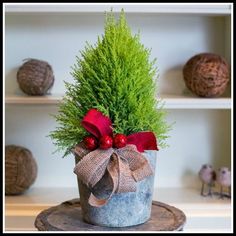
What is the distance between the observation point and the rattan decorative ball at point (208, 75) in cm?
133

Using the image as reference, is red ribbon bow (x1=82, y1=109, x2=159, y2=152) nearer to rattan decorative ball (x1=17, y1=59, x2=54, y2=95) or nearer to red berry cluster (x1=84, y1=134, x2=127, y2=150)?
red berry cluster (x1=84, y1=134, x2=127, y2=150)

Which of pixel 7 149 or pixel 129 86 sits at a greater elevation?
pixel 129 86

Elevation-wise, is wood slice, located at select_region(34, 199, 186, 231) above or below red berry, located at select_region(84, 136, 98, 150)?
below

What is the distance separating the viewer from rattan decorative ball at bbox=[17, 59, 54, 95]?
133 cm

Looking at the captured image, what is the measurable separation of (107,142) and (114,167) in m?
0.04

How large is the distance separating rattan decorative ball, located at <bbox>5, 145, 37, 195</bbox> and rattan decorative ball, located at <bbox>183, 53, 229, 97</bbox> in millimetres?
504

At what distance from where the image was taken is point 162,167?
1500 millimetres

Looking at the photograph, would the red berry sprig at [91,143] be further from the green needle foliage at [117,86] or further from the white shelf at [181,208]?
the white shelf at [181,208]

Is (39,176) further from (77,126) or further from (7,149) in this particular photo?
(77,126)

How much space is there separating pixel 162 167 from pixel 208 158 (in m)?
0.15

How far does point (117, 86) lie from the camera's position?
0.83 m

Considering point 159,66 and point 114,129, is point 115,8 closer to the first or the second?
Answer: point 159,66

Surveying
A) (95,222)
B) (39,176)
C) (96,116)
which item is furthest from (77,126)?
(39,176)

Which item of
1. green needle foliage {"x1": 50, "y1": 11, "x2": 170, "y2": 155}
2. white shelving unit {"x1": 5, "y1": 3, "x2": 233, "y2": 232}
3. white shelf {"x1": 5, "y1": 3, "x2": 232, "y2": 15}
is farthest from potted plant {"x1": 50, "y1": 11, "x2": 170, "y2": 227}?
white shelving unit {"x1": 5, "y1": 3, "x2": 233, "y2": 232}
